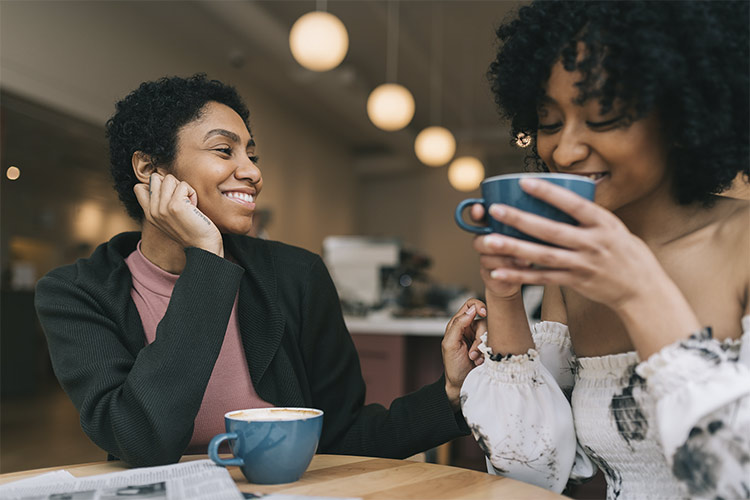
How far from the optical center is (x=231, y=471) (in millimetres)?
918

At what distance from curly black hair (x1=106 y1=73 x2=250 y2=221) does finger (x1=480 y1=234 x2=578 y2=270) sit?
944 mm

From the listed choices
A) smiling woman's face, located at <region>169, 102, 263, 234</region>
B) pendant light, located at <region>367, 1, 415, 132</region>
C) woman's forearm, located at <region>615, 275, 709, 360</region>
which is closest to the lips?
smiling woman's face, located at <region>169, 102, 263, 234</region>

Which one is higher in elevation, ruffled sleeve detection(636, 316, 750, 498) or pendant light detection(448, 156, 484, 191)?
pendant light detection(448, 156, 484, 191)

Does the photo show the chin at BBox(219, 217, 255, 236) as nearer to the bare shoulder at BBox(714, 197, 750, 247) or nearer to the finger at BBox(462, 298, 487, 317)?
the finger at BBox(462, 298, 487, 317)

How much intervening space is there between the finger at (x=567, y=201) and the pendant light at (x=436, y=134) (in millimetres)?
4276

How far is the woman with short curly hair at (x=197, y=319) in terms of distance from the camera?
3.34ft

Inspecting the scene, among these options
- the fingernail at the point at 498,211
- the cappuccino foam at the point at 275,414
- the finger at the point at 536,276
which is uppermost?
the fingernail at the point at 498,211

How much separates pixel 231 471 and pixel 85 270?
60 cm

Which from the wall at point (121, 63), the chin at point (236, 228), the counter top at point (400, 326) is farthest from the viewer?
the wall at point (121, 63)

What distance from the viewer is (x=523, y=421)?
923mm

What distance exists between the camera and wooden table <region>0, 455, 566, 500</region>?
808 mm

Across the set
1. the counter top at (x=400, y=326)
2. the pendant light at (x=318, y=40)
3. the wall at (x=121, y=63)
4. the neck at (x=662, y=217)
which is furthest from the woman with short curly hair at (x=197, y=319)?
the pendant light at (x=318, y=40)

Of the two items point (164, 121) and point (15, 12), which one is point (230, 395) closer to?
point (164, 121)

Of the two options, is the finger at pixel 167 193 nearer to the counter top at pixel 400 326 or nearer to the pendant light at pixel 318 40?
the counter top at pixel 400 326
